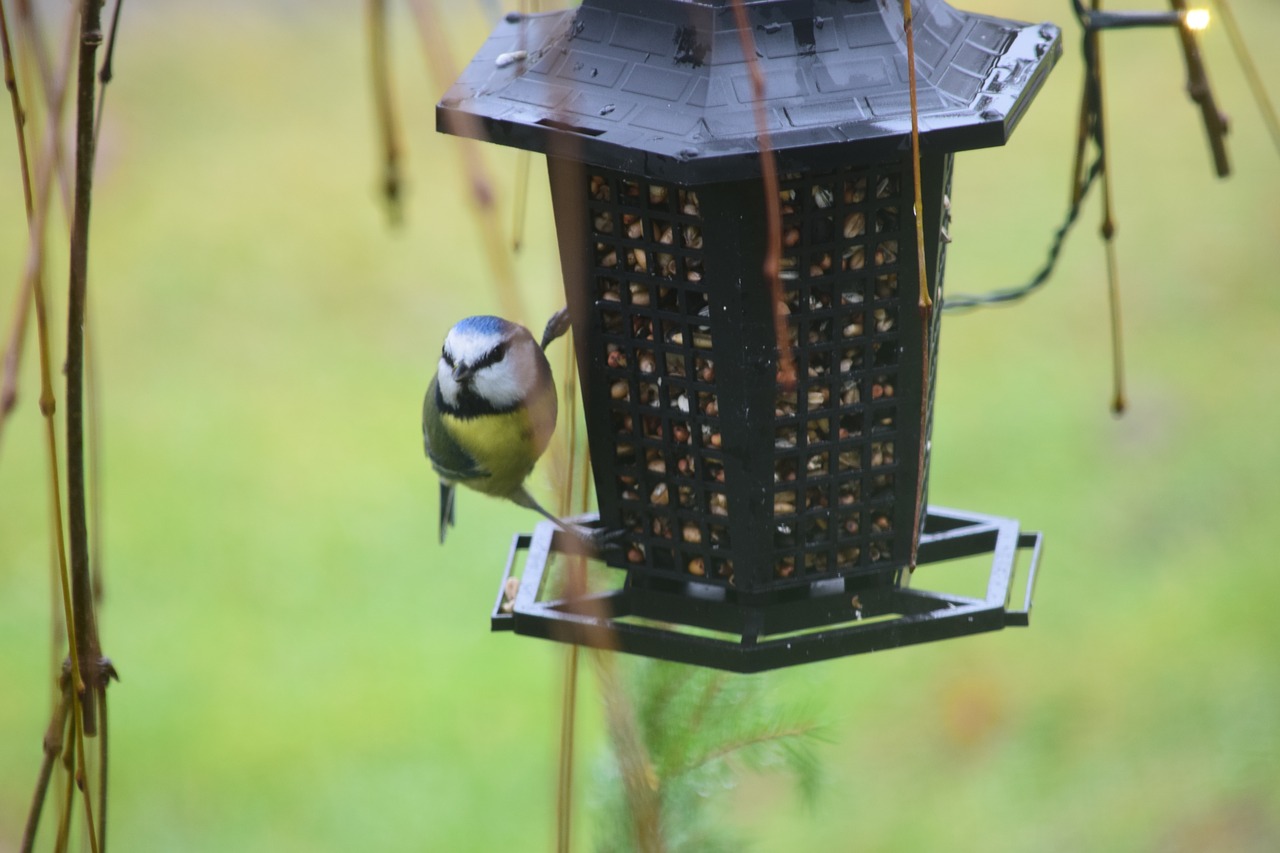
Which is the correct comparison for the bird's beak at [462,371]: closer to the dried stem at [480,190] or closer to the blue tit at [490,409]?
the blue tit at [490,409]

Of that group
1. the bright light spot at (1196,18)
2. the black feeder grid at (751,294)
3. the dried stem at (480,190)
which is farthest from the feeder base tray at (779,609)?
the dried stem at (480,190)

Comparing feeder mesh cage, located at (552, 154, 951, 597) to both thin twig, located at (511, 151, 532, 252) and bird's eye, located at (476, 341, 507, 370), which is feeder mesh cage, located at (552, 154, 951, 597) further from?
bird's eye, located at (476, 341, 507, 370)

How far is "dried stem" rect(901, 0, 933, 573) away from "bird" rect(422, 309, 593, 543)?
19.5 inches

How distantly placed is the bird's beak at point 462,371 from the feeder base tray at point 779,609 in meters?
0.27

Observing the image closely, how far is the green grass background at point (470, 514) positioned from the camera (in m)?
4.16

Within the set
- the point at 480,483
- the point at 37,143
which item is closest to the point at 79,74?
the point at 37,143

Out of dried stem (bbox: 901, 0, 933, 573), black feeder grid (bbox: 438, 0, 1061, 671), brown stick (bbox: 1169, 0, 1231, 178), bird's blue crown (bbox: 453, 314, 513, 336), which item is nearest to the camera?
dried stem (bbox: 901, 0, 933, 573)

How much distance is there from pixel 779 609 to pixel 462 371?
0.65 meters

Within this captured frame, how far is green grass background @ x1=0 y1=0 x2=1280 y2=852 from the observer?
416 cm

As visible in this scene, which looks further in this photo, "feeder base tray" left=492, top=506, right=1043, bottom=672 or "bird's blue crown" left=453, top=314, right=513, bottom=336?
"bird's blue crown" left=453, top=314, right=513, bottom=336

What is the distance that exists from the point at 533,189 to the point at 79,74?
534 cm

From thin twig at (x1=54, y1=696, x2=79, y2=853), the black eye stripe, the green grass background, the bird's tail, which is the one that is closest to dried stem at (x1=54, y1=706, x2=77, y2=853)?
thin twig at (x1=54, y1=696, x2=79, y2=853)

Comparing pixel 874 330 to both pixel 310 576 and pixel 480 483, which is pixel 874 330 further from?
pixel 310 576

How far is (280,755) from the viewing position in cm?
434
